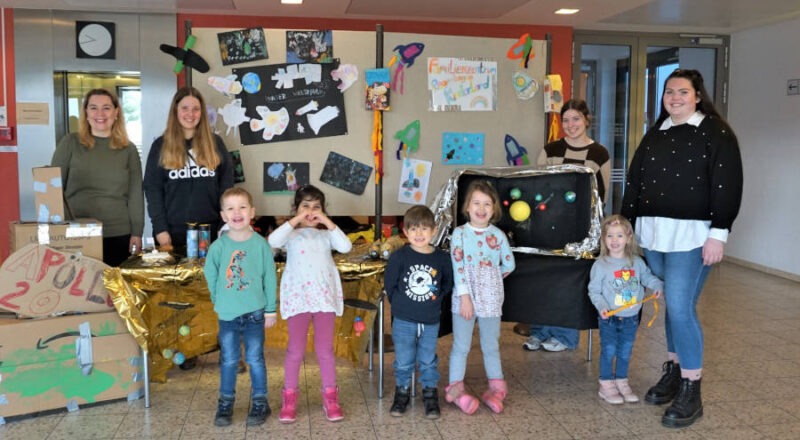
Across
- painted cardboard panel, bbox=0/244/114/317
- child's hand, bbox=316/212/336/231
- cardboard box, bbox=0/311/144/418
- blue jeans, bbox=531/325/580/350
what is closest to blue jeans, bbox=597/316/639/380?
blue jeans, bbox=531/325/580/350

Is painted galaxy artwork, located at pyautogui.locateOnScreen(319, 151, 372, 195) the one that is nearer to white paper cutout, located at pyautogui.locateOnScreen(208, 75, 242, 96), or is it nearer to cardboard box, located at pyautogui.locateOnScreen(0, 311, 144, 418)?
Result: white paper cutout, located at pyautogui.locateOnScreen(208, 75, 242, 96)

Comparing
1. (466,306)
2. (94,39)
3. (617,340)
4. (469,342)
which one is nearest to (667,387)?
(617,340)

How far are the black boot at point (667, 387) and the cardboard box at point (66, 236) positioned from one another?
2.63 metres

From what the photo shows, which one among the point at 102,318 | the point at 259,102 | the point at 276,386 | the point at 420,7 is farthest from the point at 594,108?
the point at 102,318

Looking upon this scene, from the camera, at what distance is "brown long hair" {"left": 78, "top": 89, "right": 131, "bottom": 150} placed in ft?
11.3

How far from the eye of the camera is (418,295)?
121 inches

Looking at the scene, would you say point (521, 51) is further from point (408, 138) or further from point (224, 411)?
point (224, 411)

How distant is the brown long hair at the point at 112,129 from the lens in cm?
343

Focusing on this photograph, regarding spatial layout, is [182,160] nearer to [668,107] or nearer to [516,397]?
[516,397]

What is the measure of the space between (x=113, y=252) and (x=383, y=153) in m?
1.50

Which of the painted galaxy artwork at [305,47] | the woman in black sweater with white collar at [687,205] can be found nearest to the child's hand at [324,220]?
the painted galaxy artwork at [305,47]

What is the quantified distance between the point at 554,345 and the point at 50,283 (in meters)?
2.70

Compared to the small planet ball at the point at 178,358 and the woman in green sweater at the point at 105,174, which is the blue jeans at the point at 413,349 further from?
the woman in green sweater at the point at 105,174

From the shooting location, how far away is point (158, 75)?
640 centimetres
